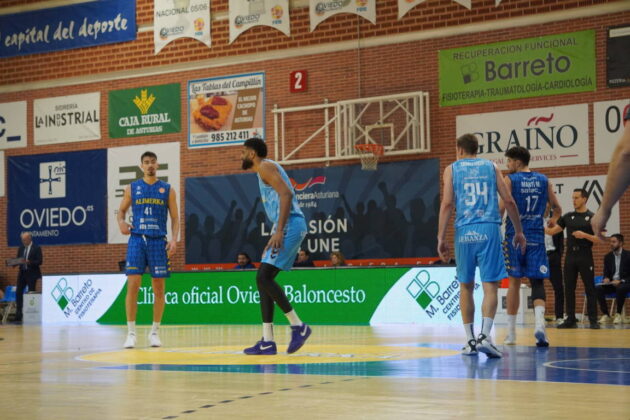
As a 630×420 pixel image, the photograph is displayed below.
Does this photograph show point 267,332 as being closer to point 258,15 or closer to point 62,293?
point 62,293

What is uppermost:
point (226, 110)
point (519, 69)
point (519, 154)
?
point (519, 69)

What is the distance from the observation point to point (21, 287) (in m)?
22.6

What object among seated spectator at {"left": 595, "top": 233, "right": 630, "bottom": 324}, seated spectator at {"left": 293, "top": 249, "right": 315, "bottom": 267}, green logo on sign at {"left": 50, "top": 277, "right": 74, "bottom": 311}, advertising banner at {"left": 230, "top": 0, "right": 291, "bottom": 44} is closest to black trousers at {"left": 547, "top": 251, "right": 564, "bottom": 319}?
seated spectator at {"left": 595, "top": 233, "right": 630, "bottom": 324}

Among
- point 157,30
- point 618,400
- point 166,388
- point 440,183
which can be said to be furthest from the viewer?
point 157,30

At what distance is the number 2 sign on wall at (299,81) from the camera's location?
72.8 feet

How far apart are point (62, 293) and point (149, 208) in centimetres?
1030

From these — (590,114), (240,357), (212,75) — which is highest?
(212,75)

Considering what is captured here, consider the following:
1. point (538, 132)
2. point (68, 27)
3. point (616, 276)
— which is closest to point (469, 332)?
point (616, 276)

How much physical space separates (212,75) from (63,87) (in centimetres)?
460

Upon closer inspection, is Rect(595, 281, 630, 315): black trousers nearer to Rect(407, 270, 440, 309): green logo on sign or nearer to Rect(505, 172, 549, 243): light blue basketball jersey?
Rect(407, 270, 440, 309): green logo on sign

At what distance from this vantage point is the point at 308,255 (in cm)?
2127

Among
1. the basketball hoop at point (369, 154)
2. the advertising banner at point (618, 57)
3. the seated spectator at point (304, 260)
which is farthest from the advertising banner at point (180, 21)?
the advertising banner at point (618, 57)

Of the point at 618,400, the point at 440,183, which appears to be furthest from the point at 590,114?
the point at 618,400

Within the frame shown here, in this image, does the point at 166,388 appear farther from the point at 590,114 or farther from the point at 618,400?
the point at 590,114
